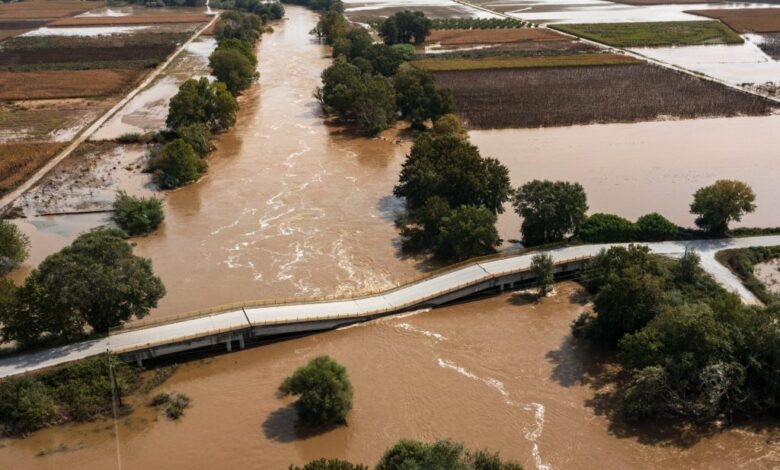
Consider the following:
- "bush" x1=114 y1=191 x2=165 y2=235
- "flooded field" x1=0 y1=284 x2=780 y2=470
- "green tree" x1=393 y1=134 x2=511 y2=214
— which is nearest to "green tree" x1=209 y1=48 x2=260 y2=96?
"bush" x1=114 y1=191 x2=165 y2=235

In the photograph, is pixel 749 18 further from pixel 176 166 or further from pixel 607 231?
pixel 176 166

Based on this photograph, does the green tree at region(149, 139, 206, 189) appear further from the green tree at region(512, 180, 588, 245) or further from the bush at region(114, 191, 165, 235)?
the green tree at region(512, 180, 588, 245)

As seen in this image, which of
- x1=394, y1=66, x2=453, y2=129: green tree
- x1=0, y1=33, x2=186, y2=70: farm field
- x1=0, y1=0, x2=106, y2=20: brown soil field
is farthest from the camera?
x1=0, y1=0, x2=106, y2=20: brown soil field

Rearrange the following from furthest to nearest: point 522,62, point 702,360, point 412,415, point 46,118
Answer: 1. point 522,62
2. point 46,118
3. point 412,415
4. point 702,360

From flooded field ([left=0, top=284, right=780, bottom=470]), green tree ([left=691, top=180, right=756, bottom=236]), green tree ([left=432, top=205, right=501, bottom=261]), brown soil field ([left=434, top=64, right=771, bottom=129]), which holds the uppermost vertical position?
brown soil field ([left=434, top=64, right=771, bottom=129])

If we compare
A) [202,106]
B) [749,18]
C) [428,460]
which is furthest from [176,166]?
[749,18]
